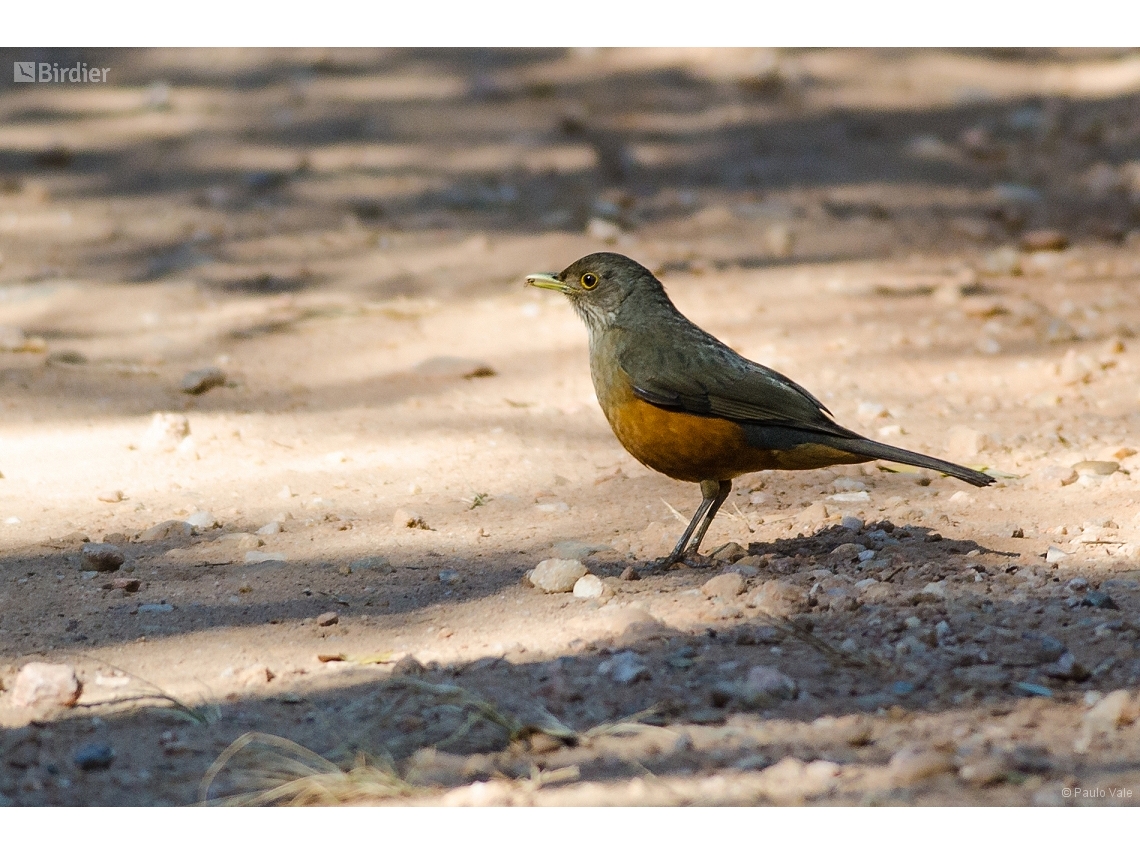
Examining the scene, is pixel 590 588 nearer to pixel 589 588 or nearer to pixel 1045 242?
pixel 589 588

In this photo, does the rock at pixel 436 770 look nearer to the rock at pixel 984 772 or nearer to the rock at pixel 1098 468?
the rock at pixel 984 772

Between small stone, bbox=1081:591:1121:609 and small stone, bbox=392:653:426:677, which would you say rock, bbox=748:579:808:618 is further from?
small stone, bbox=392:653:426:677

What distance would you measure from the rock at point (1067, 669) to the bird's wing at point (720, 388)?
1235 mm

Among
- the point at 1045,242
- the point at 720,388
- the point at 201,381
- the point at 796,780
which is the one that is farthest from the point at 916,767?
the point at 1045,242

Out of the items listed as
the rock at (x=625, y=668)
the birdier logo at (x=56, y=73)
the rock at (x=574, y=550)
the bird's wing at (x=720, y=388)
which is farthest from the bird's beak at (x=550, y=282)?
the birdier logo at (x=56, y=73)

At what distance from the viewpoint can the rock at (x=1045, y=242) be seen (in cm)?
901

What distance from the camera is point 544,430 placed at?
245 inches

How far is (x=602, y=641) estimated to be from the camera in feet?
12.6

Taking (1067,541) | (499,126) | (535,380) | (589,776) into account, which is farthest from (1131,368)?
(499,126)

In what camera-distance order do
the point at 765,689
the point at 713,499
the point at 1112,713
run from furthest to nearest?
1. the point at 713,499
2. the point at 765,689
3. the point at 1112,713

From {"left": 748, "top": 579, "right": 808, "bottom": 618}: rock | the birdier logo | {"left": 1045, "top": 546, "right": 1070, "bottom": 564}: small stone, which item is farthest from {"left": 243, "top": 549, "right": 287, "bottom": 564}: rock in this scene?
the birdier logo

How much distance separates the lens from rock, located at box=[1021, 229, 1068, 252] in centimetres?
901

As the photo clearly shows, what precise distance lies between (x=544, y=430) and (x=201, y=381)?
1896mm
